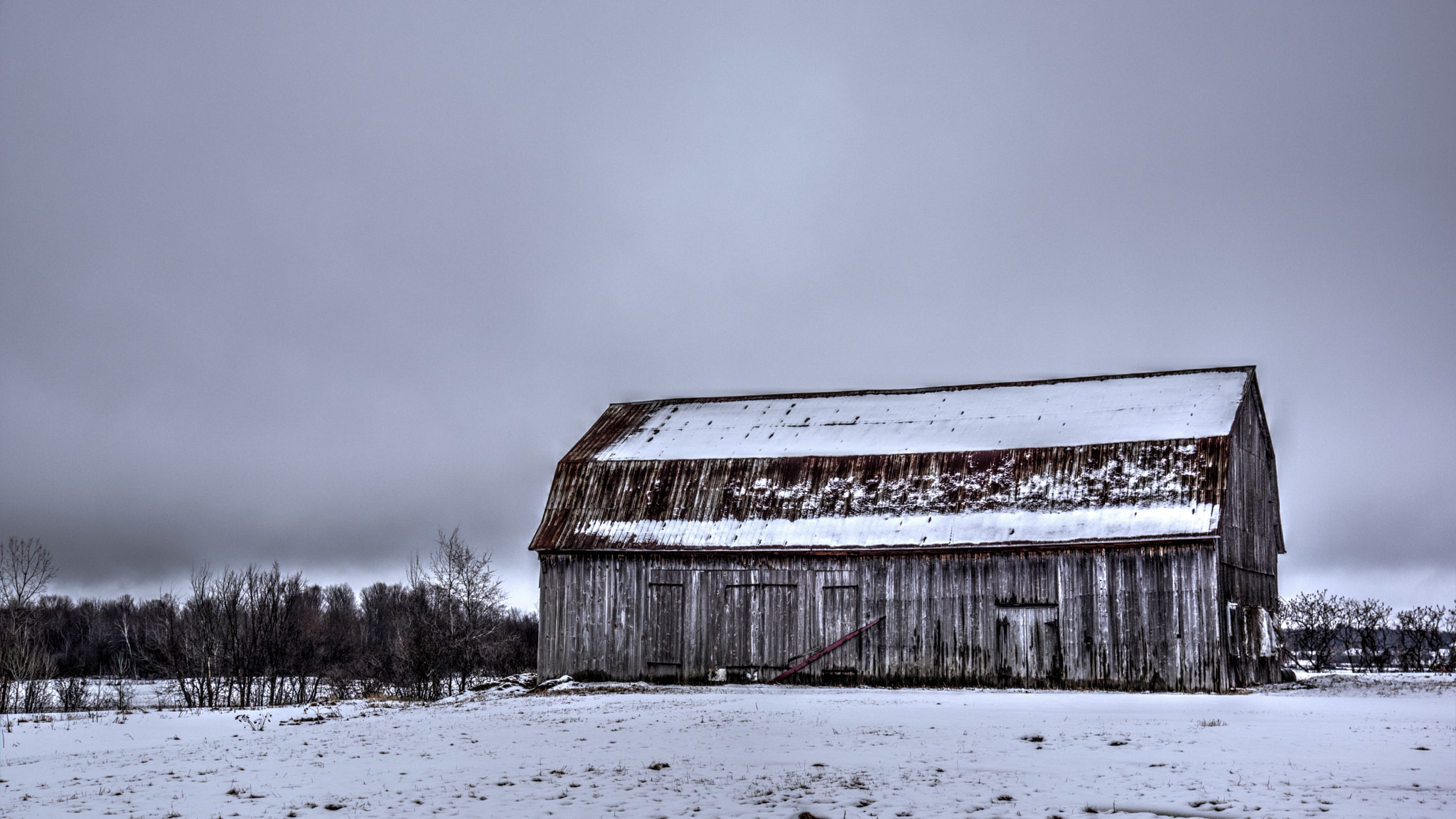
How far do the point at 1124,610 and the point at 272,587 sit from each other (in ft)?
130

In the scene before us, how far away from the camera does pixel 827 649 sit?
29344 mm

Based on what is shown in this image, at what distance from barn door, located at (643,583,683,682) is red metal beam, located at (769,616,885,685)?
2770mm

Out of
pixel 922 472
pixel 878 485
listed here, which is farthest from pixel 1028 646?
pixel 878 485

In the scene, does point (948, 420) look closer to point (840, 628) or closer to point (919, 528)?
point (919, 528)

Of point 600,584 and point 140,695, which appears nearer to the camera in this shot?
point 600,584

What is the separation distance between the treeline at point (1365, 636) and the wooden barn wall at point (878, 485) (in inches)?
396

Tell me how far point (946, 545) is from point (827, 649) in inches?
166

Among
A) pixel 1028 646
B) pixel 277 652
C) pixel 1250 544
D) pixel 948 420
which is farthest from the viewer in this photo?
pixel 277 652

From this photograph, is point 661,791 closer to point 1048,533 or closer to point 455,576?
point 1048,533

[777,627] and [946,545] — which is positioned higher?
[946,545]

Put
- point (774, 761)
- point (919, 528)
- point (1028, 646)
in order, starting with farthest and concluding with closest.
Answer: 1. point (919, 528)
2. point (1028, 646)
3. point (774, 761)

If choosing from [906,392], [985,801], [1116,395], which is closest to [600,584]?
[906,392]

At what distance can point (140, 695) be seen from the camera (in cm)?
4778

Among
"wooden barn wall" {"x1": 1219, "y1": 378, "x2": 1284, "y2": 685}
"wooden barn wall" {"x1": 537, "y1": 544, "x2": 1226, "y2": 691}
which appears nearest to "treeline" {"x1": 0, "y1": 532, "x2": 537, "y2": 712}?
"wooden barn wall" {"x1": 537, "y1": 544, "x2": 1226, "y2": 691}
